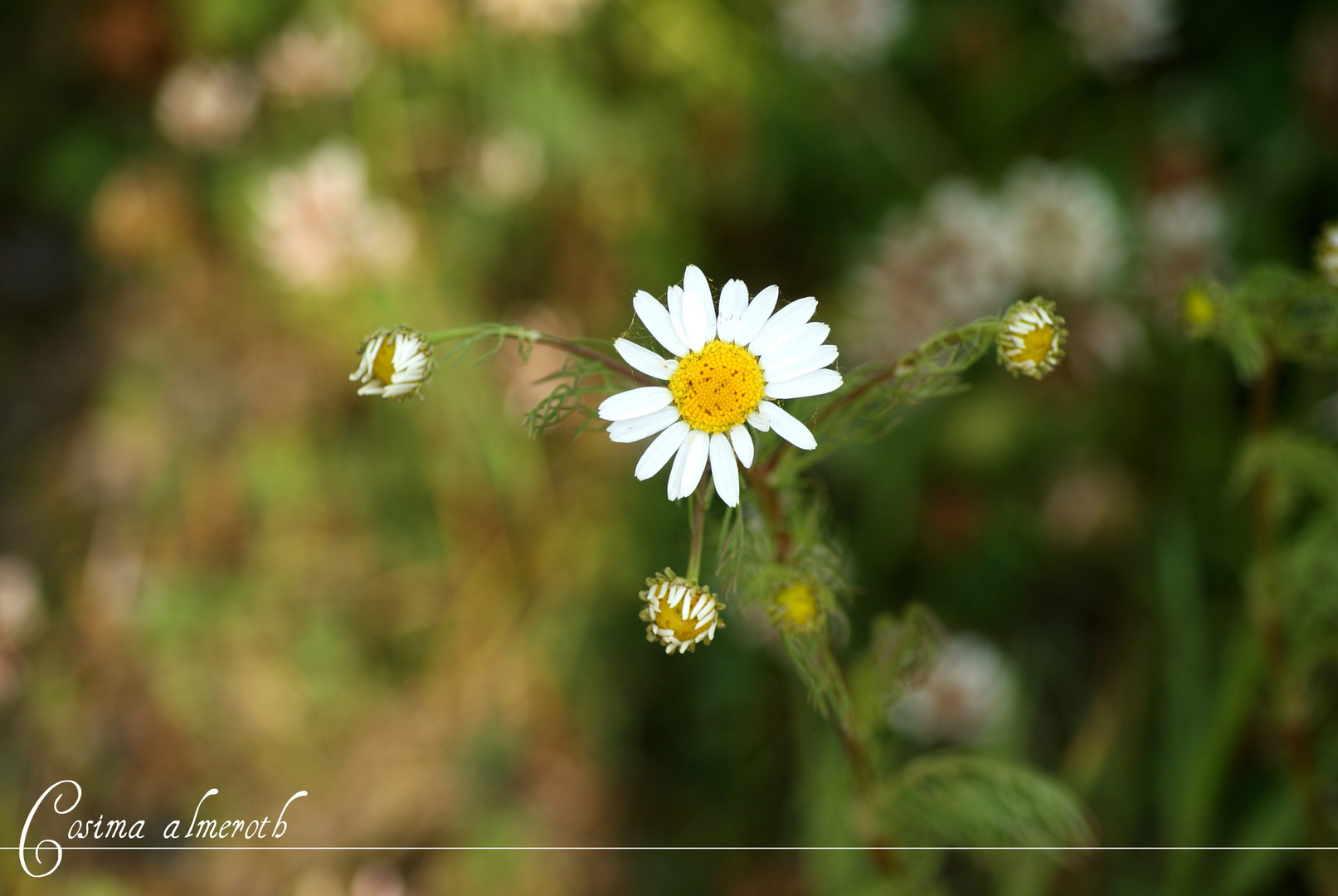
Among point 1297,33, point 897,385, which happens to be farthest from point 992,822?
point 1297,33

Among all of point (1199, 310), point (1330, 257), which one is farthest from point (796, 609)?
point (1330, 257)

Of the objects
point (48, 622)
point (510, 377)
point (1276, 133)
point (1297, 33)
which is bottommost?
point (48, 622)

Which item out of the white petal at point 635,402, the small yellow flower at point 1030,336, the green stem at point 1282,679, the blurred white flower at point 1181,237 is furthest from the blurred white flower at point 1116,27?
the white petal at point 635,402

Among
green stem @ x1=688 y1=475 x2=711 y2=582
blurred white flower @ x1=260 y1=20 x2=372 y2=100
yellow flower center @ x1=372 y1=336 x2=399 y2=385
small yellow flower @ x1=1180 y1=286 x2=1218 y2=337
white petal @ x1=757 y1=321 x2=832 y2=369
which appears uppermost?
blurred white flower @ x1=260 y1=20 x2=372 y2=100

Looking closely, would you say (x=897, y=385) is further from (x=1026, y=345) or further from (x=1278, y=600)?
(x=1278, y=600)

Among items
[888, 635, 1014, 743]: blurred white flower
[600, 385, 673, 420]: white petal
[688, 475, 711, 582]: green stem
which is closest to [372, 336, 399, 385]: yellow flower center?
[600, 385, 673, 420]: white petal

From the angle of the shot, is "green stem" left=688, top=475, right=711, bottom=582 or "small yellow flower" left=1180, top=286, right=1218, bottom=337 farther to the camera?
"small yellow flower" left=1180, top=286, right=1218, bottom=337

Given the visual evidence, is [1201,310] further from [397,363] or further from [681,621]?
[397,363]

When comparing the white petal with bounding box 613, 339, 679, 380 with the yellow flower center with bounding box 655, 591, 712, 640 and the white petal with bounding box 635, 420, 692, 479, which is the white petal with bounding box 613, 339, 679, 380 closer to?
the white petal with bounding box 635, 420, 692, 479
